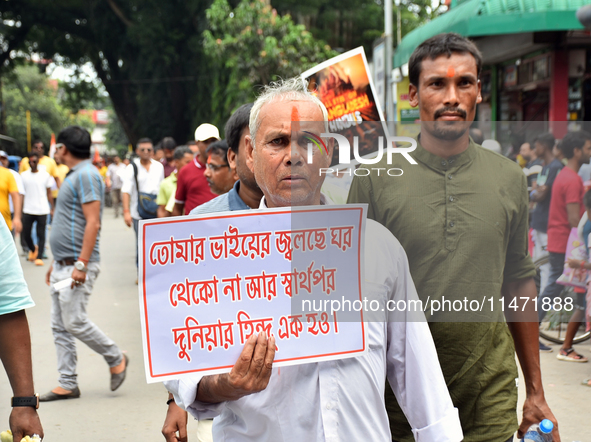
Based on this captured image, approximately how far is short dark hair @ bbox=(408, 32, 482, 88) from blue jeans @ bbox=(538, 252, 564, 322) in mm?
718

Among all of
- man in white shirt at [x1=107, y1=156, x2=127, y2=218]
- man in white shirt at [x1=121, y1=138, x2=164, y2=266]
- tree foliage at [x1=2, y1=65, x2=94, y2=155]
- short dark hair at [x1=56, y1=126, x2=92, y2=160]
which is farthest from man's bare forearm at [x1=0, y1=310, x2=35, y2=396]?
tree foliage at [x1=2, y1=65, x2=94, y2=155]

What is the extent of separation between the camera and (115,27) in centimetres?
2747

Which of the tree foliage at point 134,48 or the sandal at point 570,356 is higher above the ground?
the tree foliage at point 134,48

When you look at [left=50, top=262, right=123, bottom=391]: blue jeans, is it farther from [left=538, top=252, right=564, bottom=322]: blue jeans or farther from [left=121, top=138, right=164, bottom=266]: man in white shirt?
[left=121, top=138, right=164, bottom=266]: man in white shirt

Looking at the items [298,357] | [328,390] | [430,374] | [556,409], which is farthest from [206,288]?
[556,409]

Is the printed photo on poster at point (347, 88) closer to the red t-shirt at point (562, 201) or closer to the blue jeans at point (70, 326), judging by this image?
the red t-shirt at point (562, 201)

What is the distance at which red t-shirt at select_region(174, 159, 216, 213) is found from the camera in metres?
6.69

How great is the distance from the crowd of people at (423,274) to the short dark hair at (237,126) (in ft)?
1.01

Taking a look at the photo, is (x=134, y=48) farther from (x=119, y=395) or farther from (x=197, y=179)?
(x=119, y=395)

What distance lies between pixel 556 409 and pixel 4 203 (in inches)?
258

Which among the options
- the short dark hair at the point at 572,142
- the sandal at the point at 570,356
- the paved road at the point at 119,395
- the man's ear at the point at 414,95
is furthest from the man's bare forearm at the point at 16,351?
the sandal at the point at 570,356

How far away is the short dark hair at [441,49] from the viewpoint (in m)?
2.31

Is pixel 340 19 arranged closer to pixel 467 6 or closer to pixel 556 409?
pixel 467 6

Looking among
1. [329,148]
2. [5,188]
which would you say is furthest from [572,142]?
[5,188]
